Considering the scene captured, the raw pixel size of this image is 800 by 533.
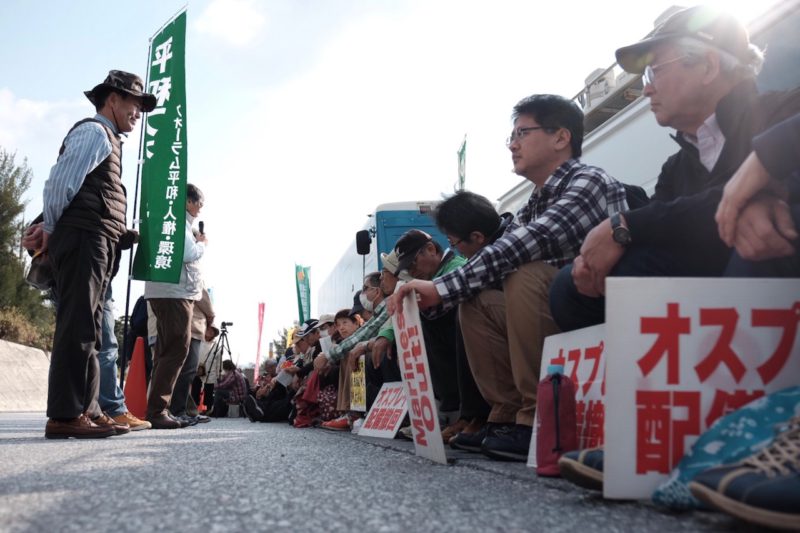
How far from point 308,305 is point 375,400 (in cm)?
1912

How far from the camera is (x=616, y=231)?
183 cm

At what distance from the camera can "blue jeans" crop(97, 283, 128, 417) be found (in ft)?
13.0

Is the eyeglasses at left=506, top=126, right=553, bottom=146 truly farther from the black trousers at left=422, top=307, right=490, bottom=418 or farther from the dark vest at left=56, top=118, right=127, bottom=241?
the dark vest at left=56, top=118, right=127, bottom=241

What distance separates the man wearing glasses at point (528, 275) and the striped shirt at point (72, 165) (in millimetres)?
2027

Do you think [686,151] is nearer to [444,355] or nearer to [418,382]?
[418,382]

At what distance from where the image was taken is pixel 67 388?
3463 millimetres

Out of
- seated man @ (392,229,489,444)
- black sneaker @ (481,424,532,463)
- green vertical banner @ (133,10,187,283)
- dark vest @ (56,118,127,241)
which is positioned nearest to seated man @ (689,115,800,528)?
black sneaker @ (481,424,532,463)

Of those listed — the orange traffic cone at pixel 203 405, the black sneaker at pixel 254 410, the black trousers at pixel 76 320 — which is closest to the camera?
the black trousers at pixel 76 320

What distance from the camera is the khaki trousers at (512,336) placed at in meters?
2.44

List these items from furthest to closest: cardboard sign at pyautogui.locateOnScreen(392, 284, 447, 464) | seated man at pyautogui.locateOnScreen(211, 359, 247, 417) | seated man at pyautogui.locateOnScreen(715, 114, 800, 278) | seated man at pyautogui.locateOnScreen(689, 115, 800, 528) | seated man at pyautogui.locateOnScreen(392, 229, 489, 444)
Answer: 1. seated man at pyautogui.locateOnScreen(211, 359, 247, 417)
2. seated man at pyautogui.locateOnScreen(392, 229, 489, 444)
3. cardboard sign at pyautogui.locateOnScreen(392, 284, 447, 464)
4. seated man at pyautogui.locateOnScreen(715, 114, 800, 278)
5. seated man at pyautogui.locateOnScreen(689, 115, 800, 528)

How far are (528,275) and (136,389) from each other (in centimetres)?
483

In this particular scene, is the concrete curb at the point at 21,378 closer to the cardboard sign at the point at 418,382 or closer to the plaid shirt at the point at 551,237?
the cardboard sign at the point at 418,382

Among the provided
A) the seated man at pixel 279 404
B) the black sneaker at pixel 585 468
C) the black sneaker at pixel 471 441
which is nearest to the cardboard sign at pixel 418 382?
the black sneaker at pixel 471 441

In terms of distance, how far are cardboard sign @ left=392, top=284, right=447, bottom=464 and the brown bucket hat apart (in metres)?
2.42
